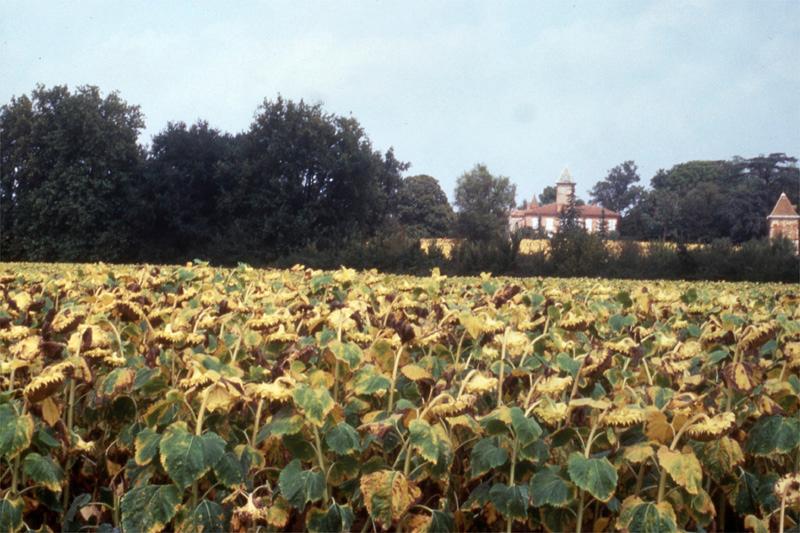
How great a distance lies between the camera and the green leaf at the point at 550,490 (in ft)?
5.37

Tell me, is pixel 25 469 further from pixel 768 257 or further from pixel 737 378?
pixel 768 257

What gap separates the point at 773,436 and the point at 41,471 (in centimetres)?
162

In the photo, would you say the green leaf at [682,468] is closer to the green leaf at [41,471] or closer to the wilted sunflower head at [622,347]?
the wilted sunflower head at [622,347]

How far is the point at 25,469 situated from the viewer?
1858 mm

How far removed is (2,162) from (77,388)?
41.2 m

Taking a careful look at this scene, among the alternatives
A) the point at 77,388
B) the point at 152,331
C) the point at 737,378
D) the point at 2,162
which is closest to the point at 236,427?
the point at 77,388

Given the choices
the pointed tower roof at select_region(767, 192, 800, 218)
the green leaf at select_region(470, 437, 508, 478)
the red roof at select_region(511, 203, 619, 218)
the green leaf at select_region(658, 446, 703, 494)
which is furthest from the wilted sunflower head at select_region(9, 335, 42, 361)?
the red roof at select_region(511, 203, 619, 218)

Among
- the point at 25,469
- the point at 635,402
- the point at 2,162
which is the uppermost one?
the point at 2,162

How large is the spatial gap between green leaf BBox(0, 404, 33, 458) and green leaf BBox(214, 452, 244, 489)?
43 cm

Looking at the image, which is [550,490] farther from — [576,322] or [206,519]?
[576,322]

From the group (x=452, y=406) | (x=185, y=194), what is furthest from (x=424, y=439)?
(x=185, y=194)

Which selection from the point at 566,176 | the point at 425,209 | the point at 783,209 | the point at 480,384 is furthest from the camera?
the point at 566,176

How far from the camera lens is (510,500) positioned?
169 cm

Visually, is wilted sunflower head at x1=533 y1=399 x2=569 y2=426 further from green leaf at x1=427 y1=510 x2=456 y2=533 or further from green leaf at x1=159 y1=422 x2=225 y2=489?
green leaf at x1=159 y1=422 x2=225 y2=489
